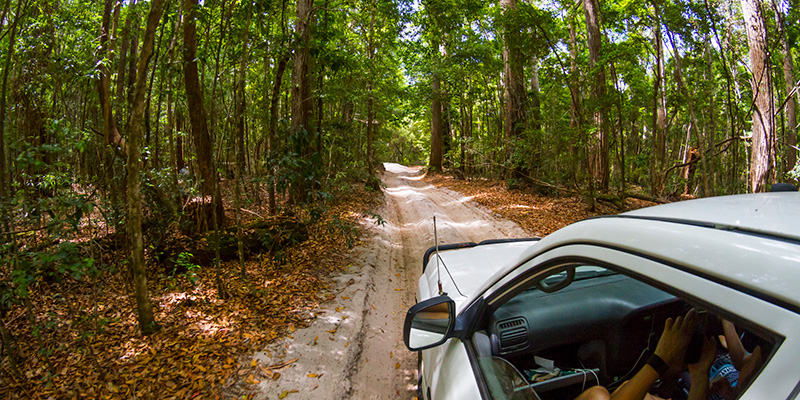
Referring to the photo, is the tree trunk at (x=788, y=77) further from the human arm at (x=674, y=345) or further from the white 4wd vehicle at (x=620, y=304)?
the human arm at (x=674, y=345)

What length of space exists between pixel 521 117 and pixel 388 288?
33.1ft

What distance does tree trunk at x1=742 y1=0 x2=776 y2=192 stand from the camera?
7.65m

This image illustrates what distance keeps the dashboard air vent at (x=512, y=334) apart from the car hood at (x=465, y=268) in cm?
31

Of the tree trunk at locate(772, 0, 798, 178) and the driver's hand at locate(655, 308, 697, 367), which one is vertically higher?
the tree trunk at locate(772, 0, 798, 178)

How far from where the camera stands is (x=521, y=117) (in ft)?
43.9

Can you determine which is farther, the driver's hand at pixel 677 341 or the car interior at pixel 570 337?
the car interior at pixel 570 337

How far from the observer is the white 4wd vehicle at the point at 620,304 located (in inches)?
31.1

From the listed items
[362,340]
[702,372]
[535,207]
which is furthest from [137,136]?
[535,207]

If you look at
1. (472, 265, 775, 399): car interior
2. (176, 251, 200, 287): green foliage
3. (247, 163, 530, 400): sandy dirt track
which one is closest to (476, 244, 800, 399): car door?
(472, 265, 775, 399): car interior

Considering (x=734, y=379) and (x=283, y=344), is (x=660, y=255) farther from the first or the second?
(x=283, y=344)

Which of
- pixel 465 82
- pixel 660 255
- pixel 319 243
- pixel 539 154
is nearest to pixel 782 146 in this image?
pixel 539 154

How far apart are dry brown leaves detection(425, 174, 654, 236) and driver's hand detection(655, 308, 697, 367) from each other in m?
6.85

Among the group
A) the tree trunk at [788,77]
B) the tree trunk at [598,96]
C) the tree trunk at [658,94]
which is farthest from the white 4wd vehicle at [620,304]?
the tree trunk at [658,94]

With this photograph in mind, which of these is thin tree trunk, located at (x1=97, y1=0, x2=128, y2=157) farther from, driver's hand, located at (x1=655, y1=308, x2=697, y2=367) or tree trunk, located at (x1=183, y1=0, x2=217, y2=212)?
driver's hand, located at (x1=655, y1=308, x2=697, y2=367)
